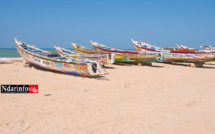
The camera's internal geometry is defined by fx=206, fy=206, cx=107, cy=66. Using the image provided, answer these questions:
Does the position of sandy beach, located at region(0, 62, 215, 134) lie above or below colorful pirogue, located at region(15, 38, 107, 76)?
below

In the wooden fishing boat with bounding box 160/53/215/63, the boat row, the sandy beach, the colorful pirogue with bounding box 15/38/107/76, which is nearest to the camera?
the sandy beach

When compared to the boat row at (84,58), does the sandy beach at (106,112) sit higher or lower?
lower

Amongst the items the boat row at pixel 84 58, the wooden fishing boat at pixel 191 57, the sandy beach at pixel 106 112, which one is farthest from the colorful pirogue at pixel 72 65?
the wooden fishing boat at pixel 191 57

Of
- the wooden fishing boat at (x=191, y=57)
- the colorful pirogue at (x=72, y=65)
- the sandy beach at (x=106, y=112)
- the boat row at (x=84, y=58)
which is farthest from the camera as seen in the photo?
the wooden fishing boat at (x=191, y=57)

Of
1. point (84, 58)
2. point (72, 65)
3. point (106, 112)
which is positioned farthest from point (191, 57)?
point (106, 112)

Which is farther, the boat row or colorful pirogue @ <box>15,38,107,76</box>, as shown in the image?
the boat row

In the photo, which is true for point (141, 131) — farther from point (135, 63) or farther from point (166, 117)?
point (135, 63)

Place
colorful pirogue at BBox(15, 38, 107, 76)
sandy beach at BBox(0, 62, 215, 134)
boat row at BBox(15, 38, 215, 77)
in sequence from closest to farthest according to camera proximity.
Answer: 1. sandy beach at BBox(0, 62, 215, 134)
2. colorful pirogue at BBox(15, 38, 107, 76)
3. boat row at BBox(15, 38, 215, 77)

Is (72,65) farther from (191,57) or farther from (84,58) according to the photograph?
(191,57)

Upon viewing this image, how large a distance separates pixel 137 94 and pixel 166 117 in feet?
7.36

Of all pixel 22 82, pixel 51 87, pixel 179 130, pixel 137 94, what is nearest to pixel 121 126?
pixel 179 130

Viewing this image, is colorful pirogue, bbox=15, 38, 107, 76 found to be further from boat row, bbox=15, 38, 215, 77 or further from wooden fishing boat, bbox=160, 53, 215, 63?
wooden fishing boat, bbox=160, 53, 215, 63

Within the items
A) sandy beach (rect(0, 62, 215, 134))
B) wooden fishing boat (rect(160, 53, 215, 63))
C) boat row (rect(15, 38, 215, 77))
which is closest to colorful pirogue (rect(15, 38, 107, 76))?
boat row (rect(15, 38, 215, 77))

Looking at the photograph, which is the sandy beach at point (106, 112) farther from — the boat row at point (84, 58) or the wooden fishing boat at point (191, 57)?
the wooden fishing boat at point (191, 57)
